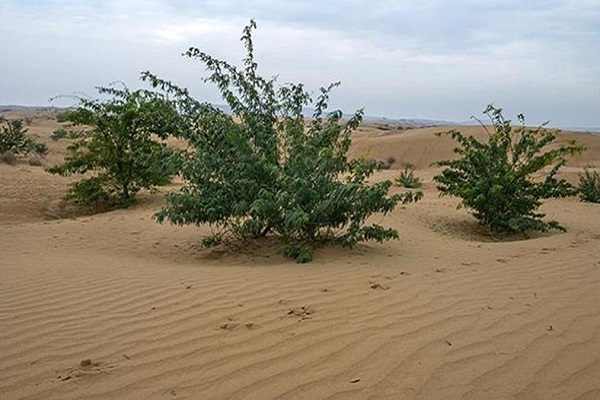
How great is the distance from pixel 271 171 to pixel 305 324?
→ 2.66 m

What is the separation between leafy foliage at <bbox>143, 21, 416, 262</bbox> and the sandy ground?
1.33 feet

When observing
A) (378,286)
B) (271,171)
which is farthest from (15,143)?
(378,286)

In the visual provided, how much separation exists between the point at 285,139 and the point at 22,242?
401 cm

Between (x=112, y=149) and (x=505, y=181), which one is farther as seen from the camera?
(x=112, y=149)

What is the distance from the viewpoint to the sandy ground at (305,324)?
2871mm

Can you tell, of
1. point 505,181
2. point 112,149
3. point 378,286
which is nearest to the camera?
point 378,286

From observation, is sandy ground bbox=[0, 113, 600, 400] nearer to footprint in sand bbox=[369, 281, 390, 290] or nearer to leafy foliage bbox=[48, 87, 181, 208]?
footprint in sand bbox=[369, 281, 390, 290]

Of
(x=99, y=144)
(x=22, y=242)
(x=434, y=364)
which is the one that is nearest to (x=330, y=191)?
(x=434, y=364)

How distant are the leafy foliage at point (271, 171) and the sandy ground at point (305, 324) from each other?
41 cm

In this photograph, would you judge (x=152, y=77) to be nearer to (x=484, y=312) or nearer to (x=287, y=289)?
(x=287, y=289)

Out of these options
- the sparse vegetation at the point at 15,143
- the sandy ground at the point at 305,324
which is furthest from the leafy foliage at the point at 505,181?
the sparse vegetation at the point at 15,143

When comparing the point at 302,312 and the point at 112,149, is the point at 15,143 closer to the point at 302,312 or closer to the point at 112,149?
the point at 112,149

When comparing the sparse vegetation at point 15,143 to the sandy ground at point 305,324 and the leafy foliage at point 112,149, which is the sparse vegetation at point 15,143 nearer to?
the leafy foliage at point 112,149

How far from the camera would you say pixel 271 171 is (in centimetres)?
604
